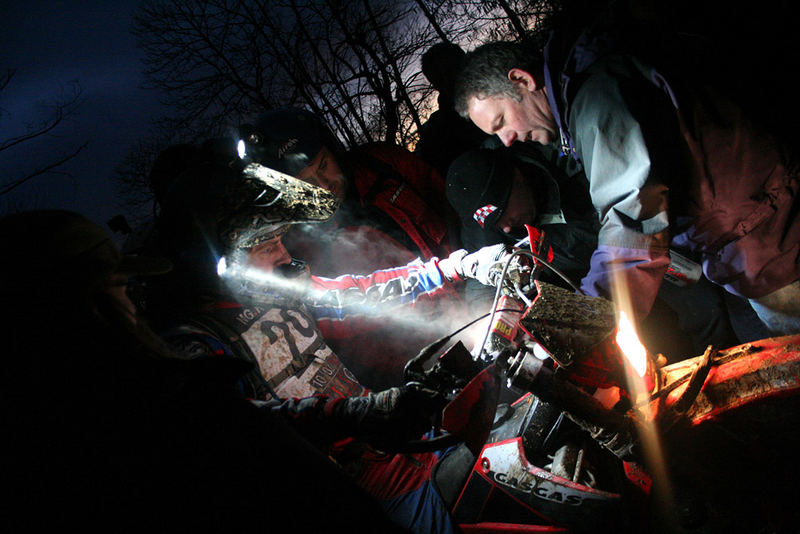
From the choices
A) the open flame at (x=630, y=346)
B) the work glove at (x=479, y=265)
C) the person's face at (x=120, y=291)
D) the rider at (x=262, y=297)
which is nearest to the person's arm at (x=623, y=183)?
the open flame at (x=630, y=346)

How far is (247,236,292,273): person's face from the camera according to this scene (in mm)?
3307

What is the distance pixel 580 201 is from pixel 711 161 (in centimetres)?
186

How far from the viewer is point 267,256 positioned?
11.3 ft

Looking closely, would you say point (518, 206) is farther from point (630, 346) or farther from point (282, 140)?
point (282, 140)

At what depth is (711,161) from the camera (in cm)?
189

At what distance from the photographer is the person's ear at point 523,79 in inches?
92.7

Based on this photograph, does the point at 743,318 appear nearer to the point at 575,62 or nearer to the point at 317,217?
the point at 575,62

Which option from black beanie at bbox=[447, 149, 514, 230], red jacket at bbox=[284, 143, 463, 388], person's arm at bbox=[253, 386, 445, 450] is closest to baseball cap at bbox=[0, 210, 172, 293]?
person's arm at bbox=[253, 386, 445, 450]

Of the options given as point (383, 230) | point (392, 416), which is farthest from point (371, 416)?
point (383, 230)

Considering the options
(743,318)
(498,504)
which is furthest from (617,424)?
(743,318)

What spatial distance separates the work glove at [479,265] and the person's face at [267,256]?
1.86 metres

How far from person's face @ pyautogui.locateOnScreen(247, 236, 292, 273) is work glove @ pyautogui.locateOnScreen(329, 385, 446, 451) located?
178 cm

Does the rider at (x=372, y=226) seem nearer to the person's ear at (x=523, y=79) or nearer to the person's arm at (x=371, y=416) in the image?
the person's arm at (x=371, y=416)

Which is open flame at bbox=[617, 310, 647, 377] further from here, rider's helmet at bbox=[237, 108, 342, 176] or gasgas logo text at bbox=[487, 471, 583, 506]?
rider's helmet at bbox=[237, 108, 342, 176]
